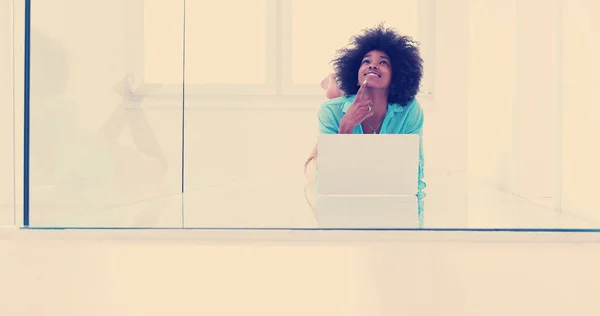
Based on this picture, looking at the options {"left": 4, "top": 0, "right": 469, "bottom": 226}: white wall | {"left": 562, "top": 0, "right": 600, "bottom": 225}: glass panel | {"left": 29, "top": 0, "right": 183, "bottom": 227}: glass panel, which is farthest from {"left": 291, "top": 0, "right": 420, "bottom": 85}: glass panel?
{"left": 562, "top": 0, "right": 600, "bottom": 225}: glass panel

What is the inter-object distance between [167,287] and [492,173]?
1804 millimetres

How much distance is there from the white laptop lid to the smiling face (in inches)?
25.8

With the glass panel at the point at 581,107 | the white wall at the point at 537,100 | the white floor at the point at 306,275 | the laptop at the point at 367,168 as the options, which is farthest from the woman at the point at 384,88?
the white floor at the point at 306,275

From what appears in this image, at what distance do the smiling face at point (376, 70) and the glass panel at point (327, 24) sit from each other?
1392 millimetres

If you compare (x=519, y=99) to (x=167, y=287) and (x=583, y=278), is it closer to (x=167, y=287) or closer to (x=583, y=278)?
(x=583, y=278)

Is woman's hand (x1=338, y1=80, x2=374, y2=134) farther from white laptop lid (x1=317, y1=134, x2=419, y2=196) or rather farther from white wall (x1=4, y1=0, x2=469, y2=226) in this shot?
white wall (x1=4, y1=0, x2=469, y2=226)

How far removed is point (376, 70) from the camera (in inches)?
73.9

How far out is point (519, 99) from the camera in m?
1.77

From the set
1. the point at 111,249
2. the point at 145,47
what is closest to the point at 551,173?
the point at 145,47

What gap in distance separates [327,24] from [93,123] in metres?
2.53

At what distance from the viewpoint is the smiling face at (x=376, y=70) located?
1.88 metres

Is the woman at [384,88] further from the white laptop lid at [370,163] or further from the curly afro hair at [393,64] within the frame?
the white laptop lid at [370,163]

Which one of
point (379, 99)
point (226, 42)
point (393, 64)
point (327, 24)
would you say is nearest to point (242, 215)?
Answer: point (379, 99)

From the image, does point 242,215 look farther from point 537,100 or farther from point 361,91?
point 537,100
